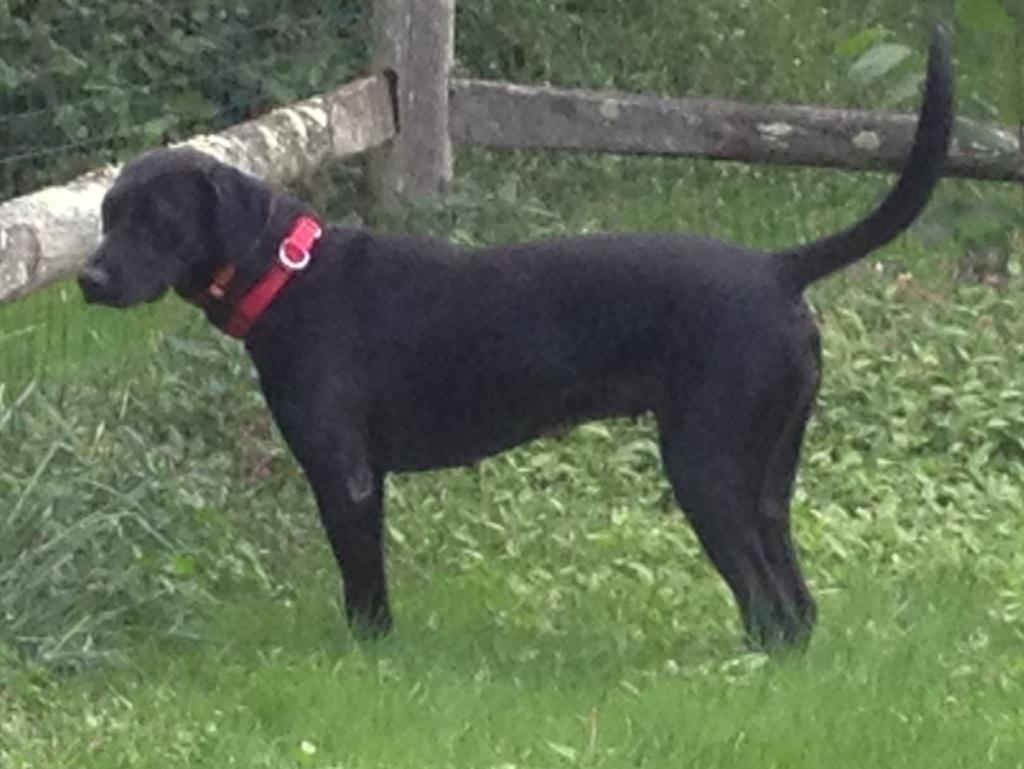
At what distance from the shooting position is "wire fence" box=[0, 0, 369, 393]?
31.0ft

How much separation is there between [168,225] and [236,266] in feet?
0.60

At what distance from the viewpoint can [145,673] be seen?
17.4 ft

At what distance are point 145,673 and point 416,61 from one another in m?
3.31

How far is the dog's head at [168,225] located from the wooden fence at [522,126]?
6.66 feet

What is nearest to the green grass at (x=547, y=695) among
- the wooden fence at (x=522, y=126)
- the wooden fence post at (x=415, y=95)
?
the wooden fence at (x=522, y=126)

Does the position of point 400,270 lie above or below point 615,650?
above

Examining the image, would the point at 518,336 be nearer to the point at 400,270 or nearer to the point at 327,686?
the point at 400,270

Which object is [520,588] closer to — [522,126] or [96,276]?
[96,276]

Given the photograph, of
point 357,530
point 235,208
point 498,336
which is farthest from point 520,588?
point 235,208

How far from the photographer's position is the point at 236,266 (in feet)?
18.0

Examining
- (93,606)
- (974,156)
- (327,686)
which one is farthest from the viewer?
(974,156)

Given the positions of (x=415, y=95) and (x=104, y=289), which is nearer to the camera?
(x=104, y=289)

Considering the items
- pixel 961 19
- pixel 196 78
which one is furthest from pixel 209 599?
pixel 196 78

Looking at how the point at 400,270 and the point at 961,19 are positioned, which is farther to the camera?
the point at 961,19
